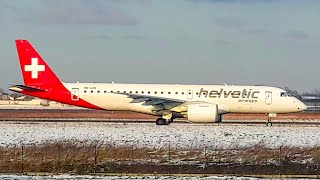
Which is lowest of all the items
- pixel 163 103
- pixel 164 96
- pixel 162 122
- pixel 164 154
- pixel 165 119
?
pixel 164 154

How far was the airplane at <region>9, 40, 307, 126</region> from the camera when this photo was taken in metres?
41.9

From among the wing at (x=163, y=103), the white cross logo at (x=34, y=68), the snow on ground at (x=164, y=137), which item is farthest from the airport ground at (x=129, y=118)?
the snow on ground at (x=164, y=137)

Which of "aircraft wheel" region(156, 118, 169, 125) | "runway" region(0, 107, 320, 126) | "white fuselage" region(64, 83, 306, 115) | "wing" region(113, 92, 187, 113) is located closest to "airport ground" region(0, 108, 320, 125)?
"runway" region(0, 107, 320, 126)

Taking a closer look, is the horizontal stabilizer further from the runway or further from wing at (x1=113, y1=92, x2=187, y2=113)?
wing at (x1=113, y1=92, x2=187, y2=113)

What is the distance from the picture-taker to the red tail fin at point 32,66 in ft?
142

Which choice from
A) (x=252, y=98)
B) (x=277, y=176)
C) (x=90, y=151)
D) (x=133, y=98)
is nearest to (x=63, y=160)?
(x=90, y=151)

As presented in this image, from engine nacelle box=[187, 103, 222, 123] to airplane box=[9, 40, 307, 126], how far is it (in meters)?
1.13

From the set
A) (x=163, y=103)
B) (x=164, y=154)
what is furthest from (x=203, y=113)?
(x=164, y=154)

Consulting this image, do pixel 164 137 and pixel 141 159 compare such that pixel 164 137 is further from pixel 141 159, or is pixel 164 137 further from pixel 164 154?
pixel 141 159

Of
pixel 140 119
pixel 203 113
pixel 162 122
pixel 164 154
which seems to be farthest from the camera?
pixel 140 119

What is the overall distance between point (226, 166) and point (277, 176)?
2.39 m

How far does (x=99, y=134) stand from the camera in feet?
106

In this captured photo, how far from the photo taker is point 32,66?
43.5m

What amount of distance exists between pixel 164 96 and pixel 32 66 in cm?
1006
